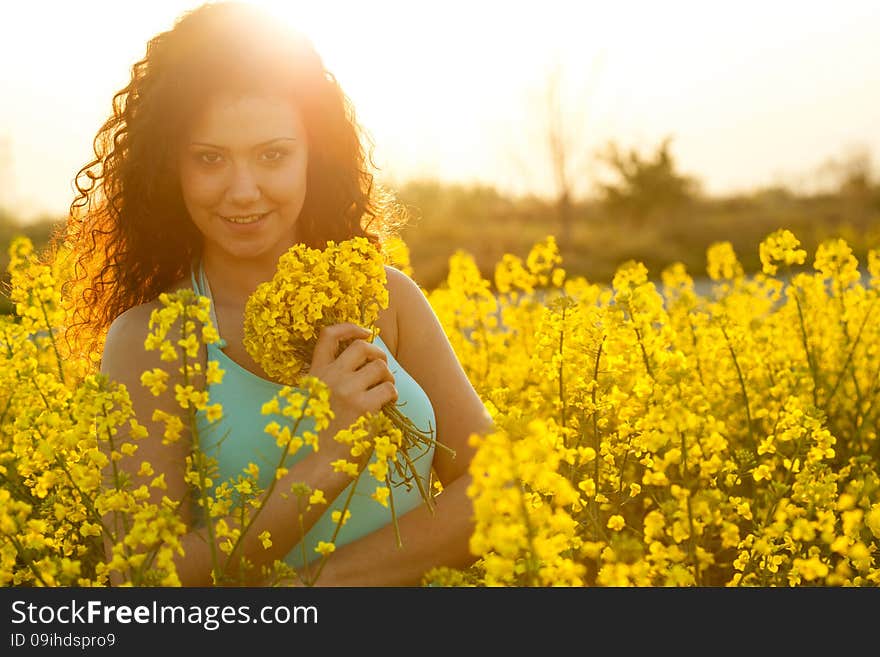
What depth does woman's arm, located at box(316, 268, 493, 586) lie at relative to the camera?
8.56 feet

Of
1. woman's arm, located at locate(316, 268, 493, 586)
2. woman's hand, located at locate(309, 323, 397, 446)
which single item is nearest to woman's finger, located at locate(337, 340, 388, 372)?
woman's hand, located at locate(309, 323, 397, 446)

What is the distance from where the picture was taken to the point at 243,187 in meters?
2.65

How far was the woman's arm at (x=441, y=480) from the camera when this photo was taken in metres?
2.61

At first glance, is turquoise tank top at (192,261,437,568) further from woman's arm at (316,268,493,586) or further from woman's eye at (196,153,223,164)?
woman's eye at (196,153,223,164)

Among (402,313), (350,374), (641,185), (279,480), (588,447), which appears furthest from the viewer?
(641,185)

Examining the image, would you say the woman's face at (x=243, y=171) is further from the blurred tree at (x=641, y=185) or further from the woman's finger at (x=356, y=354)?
the blurred tree at (x=641, y=185)

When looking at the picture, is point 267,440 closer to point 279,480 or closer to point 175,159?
point 279,480

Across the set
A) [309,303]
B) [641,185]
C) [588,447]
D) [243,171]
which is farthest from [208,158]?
[641,185]

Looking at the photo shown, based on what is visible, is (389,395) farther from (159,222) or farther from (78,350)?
(78,350)

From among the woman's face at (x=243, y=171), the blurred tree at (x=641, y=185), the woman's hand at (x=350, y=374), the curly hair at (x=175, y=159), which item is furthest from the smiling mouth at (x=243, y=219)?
the blurred tree at (x=641, y=185)

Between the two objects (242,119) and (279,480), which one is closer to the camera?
(279,480)

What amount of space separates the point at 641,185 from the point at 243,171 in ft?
94.3

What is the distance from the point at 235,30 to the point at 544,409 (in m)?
2.34

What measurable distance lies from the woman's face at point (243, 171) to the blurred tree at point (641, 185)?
2824cm
